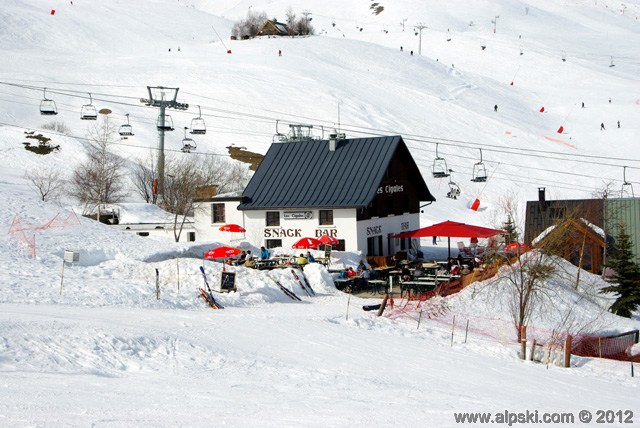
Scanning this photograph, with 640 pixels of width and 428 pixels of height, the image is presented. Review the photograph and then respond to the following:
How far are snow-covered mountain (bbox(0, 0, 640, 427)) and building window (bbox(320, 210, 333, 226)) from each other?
3.24 m

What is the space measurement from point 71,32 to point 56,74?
46570 mm

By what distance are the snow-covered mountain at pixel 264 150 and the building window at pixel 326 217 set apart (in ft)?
10.6

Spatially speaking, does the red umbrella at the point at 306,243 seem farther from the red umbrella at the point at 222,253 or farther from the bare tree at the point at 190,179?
the bare tree at the point at 190,179

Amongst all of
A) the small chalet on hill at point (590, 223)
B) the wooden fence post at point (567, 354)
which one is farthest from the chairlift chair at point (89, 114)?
the wooden fence post at point (567, 354)

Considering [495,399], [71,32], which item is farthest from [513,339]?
[71,32]

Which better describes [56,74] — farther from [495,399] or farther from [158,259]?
[495,399]

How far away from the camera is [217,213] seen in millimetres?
45938

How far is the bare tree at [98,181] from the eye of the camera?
58.1 metres

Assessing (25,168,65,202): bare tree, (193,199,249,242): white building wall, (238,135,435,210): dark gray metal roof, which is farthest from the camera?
(25,168,65,202): bare tree

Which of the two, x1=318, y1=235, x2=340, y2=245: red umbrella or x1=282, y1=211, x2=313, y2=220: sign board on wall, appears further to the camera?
x1=282, y1=211, x2=313, y2=220: sign board on wall

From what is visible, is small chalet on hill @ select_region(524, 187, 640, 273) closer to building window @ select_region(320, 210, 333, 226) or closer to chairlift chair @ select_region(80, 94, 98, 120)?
building window @ select_region(320, 210, 333, 226)

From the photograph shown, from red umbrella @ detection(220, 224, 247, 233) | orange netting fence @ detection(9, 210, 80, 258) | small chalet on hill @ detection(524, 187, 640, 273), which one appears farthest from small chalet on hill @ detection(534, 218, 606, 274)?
orange netting fence @ detection(9, 210, 80, 258)

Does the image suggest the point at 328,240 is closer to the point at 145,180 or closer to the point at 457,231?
the point at 457,231

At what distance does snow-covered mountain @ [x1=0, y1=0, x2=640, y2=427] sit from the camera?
15.5 meters
